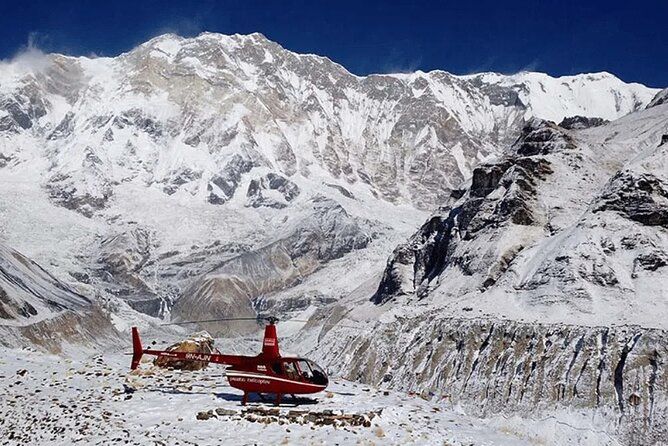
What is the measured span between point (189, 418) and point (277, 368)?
6.12 metres

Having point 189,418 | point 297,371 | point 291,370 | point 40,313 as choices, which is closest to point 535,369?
point 297,371

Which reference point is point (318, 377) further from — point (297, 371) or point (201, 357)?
point (201, 357)

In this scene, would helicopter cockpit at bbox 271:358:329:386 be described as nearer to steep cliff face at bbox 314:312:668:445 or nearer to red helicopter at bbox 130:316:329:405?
red helicopter at bbox 130:316:329:405

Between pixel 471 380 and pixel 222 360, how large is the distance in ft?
218

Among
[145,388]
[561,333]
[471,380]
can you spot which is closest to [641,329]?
[561,333]

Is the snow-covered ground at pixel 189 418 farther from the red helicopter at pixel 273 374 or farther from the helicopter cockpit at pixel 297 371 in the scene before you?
the helicopter cockpit at pixel 297 371

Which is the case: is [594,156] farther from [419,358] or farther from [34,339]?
[34,339]

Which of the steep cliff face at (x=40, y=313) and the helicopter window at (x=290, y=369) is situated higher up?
the helicopter window at (x=290, y=369)

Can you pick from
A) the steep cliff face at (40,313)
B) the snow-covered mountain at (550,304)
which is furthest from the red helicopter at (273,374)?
the steep cliff face at (40,313)

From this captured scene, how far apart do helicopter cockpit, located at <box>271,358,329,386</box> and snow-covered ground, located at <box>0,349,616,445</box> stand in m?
1.20

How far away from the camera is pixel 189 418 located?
109 ft

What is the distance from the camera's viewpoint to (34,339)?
12838cm

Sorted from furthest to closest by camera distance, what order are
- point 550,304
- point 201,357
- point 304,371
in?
point 550,304
point 201,357
point 304,371

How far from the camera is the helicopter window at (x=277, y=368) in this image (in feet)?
124
